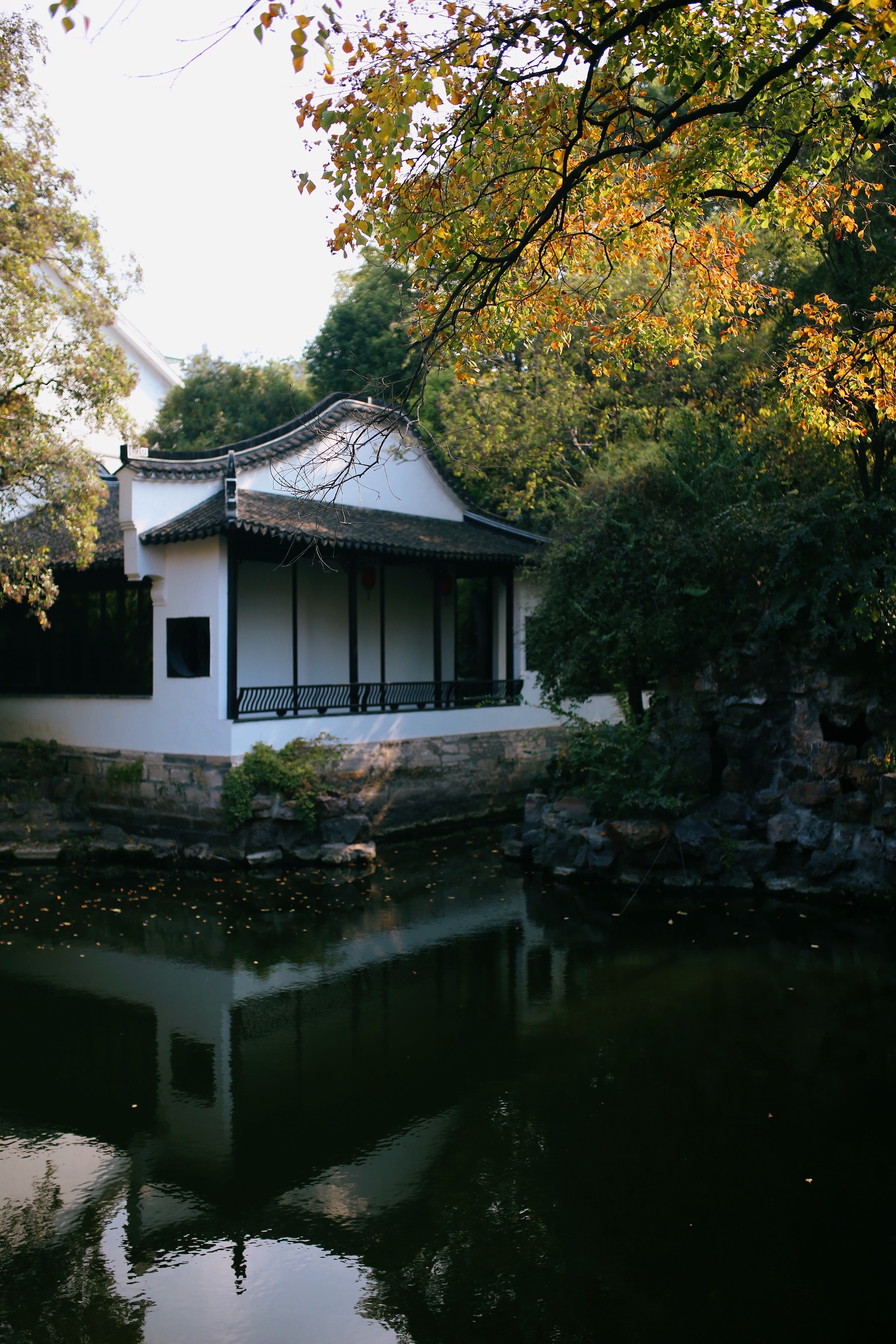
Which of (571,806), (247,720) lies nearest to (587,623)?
(571,806)

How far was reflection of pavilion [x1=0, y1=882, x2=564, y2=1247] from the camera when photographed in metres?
→ 4.80

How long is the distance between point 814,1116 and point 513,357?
52.9 ft

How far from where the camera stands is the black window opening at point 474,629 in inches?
689

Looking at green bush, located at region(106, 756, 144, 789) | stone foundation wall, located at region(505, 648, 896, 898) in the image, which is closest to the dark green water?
stone foundation wall, located at region(505, 648, 896, 898)

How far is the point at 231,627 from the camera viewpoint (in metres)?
12.1

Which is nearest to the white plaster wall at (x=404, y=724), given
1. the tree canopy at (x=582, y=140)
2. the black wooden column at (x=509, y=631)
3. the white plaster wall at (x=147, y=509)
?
the black wooden column at (x=509, y=631)

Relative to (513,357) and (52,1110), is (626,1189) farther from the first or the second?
(513,357)

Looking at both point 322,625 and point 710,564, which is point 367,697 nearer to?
point 322,625

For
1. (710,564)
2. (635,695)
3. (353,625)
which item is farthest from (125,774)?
(710,564)

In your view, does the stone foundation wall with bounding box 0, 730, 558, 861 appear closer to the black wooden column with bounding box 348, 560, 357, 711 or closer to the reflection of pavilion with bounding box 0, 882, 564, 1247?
the black wooden column with bounding box 348, 560, 357, 711

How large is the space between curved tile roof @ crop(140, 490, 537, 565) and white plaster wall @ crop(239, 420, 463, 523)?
6.5 inches

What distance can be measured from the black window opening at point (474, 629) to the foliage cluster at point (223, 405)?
21.4 ft

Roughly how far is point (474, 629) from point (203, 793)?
8.07m

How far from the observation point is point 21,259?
10664 millimetres
